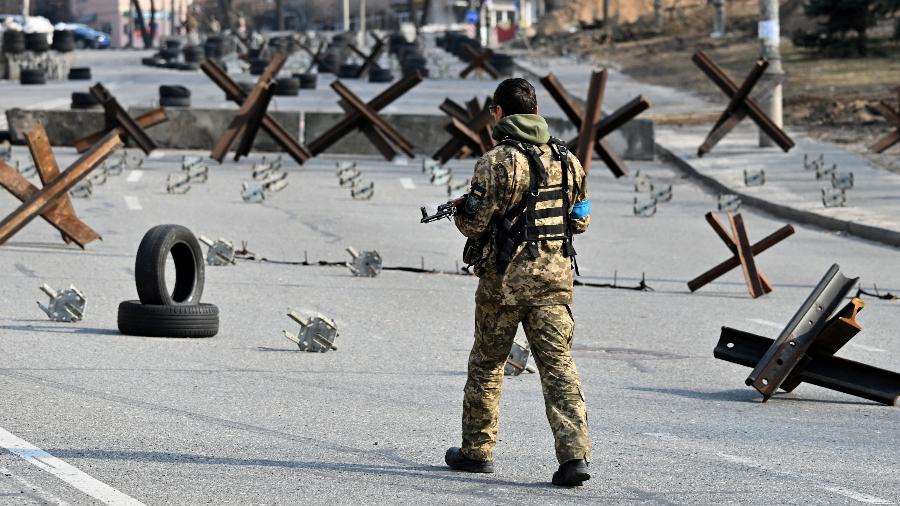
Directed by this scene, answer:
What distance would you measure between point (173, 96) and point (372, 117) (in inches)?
378

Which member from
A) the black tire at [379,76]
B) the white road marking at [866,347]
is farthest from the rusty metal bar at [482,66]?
the white road marking at [866,347]

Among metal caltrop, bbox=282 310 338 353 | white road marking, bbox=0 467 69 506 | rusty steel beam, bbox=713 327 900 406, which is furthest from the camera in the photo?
metal caltrop, bbox=282 310 338 353

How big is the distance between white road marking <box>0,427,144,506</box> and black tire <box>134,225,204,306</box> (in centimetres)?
331

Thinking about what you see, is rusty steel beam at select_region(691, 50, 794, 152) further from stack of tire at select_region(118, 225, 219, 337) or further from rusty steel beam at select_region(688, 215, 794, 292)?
stack of tire at select_region(118, 225, 219, 337)

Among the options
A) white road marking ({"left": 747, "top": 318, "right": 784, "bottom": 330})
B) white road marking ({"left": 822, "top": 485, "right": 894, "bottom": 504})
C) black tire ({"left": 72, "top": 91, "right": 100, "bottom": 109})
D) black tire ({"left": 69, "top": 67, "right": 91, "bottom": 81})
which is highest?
white road marking ({"left": 822, "top": 485, "right": 894, "bottom": 504})

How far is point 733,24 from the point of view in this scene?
267 feet

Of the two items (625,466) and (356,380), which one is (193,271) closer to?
(356,380)

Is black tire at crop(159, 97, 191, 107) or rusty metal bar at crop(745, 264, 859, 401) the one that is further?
black tire at crop(159, 97, 191, 107)

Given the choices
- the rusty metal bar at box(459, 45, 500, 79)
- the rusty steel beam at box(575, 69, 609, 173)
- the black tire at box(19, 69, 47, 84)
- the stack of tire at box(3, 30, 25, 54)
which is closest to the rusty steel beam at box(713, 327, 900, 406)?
the rusty steel beam at box(575, 69, 609, 173)

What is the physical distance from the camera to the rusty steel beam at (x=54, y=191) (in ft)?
51.4

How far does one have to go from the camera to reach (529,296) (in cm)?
713

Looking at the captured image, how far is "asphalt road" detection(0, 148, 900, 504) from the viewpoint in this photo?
23.7 ft

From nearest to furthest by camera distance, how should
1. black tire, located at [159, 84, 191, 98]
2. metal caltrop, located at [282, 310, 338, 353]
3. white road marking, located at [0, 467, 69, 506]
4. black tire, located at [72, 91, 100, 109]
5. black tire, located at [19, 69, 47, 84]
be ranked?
1. white road marking, located at [0, 467, 69, 506]
2. metal caltrop, located at [282, 310, 338, 353]
3. black tire, located at [72, 91, 100, 109]
4. black tire, located at [159, 84, 191, 98]
5. black tire, located at [19, 69, 47, 84]

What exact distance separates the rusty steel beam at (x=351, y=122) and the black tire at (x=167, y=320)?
618 inches
